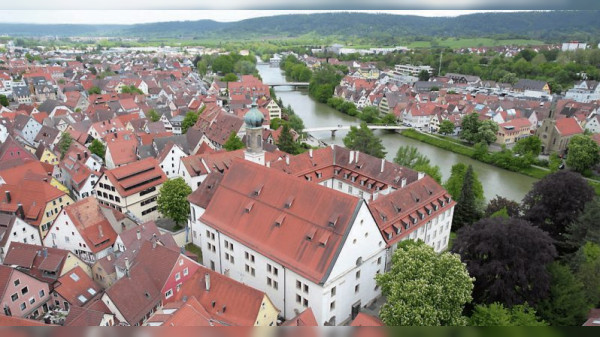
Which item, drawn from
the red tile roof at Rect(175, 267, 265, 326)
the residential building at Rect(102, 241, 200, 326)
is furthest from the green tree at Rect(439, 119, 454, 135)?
the red tile roof at Rect(175, 267, 265, 326)

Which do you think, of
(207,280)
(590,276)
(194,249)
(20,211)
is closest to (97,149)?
(20,211)

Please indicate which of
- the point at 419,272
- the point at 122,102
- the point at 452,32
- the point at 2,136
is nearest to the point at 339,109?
the point at 122,102

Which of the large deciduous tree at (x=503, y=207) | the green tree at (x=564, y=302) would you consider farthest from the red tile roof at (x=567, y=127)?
the green tree at (x=564, y=302)

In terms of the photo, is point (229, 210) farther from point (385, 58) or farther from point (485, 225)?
point (385, 58)

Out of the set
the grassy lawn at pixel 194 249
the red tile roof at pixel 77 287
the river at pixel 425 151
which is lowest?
the river at pixel 425 151

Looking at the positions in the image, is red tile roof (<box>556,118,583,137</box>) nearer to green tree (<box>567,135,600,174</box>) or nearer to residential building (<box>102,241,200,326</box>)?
green tree (<box>567,135,600,174</box>)

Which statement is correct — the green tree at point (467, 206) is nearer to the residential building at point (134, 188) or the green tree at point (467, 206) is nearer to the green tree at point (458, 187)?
the green tree at point (458, 187)
